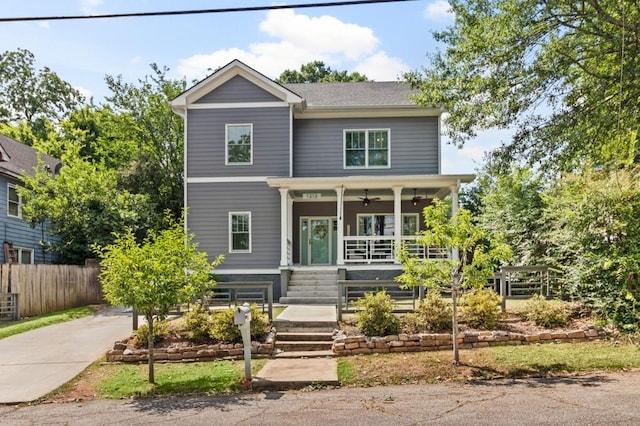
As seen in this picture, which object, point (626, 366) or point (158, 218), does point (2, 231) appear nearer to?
point (158, 218)

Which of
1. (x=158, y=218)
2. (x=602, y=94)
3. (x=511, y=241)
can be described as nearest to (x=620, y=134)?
(x=602, y=94)

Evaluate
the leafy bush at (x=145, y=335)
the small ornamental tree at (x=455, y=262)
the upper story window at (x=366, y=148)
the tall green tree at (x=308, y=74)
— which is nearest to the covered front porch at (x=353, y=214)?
the upper story window at (x=366, y=148)

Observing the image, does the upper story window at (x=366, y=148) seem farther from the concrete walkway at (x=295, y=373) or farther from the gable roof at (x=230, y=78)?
the concrete walkway at (x=295, y=373)

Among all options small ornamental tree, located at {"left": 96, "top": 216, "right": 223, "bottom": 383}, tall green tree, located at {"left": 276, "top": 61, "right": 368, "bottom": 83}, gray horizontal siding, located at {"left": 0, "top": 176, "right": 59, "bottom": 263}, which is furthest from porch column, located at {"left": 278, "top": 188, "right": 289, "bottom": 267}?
tall green tree, located at {"left": 276, "top": 61, "right": 368, "bottom": 83}

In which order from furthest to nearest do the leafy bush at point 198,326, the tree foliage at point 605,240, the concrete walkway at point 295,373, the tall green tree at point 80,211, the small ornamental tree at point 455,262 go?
the tall green tree at point 80,211 → the tree foliage at point 605,240 → the leafy bush at point 198,326 → the small ornamental tree at point 455,262 → the concrete walkway at point 295,373

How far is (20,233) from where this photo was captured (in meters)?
20.8

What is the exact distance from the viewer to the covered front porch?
635 inches

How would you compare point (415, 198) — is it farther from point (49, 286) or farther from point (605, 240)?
point (49, 286)

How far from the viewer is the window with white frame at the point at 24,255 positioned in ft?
67.8

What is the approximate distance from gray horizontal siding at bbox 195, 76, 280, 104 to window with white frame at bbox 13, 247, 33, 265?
1042cm

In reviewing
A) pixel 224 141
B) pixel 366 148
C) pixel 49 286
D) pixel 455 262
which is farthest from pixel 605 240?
pixel 49 286

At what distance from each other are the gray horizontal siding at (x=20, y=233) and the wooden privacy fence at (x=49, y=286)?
380 centimetres

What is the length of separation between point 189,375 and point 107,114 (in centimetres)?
2288

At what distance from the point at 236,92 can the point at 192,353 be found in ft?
35.7
